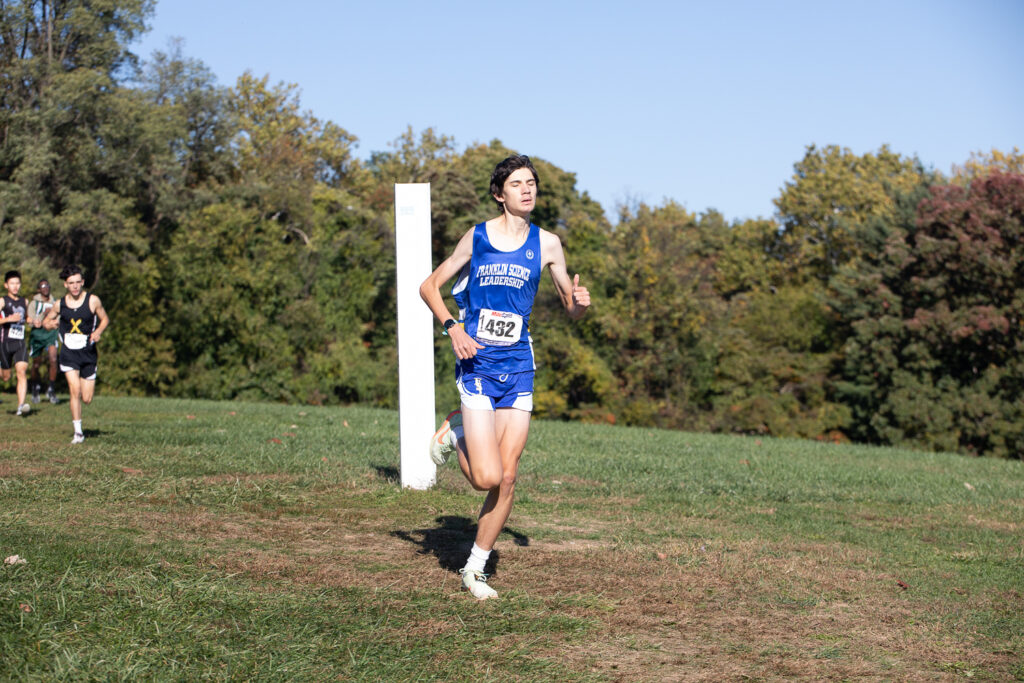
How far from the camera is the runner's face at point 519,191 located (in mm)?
6242

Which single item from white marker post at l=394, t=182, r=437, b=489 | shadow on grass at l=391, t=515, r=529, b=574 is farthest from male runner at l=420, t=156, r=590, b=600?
white marker post at l=394, t=182, r=437, b=489

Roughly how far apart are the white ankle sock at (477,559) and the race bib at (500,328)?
1315 millimetres

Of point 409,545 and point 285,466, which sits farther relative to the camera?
point 285,466

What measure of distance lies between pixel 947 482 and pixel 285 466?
9379 millimetres

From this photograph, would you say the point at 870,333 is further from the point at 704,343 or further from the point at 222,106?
the point at 222,106

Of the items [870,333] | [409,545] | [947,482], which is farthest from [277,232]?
[409,545]

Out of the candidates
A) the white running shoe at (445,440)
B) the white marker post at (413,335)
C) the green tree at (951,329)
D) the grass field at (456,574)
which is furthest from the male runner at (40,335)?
the green tree at (951,329)

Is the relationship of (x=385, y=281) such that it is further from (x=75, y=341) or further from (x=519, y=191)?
(x=519, y=191)

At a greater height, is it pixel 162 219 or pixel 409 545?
pixel 162 219

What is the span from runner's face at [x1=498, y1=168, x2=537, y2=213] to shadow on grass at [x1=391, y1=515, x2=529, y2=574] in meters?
A: 2.49

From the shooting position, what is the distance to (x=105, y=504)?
24.9 feet

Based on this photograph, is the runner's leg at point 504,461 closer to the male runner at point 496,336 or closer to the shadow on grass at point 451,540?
the male runner at point 496,336

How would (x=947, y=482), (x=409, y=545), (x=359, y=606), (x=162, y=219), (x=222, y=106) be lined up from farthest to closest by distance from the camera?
(x=222, y=106)
(x=162, y=219)
(x=947, y=482)
(x=409, y=545)
(x=359, y=606)

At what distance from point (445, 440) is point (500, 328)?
109 cm
